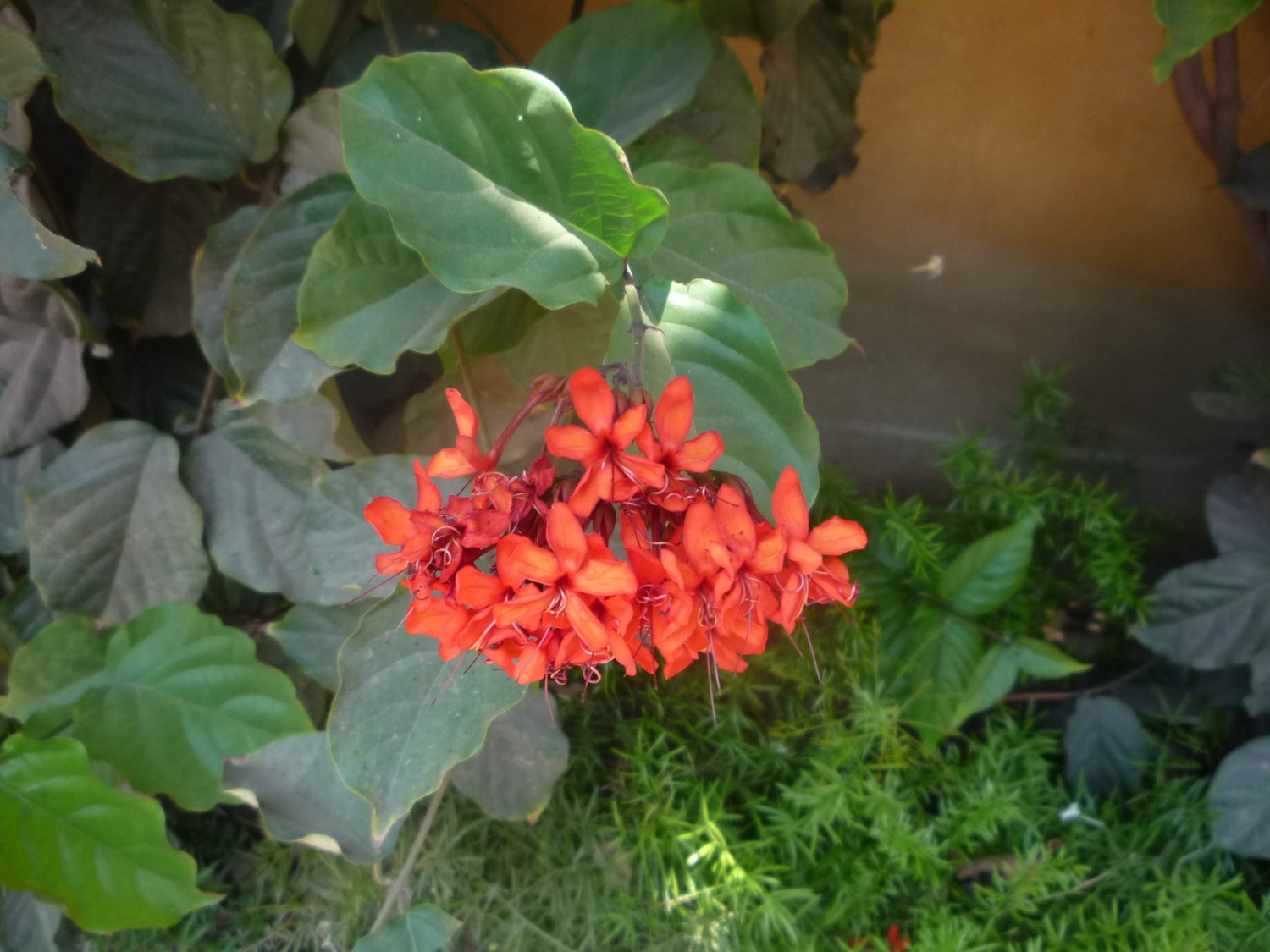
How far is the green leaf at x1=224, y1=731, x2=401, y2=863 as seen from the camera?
82cm

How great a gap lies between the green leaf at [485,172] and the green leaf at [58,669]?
0.60 metres

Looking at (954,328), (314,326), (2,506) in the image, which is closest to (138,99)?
(314,326)

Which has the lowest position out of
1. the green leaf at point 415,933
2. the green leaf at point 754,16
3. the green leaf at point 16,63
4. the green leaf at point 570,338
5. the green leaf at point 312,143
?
the green leaf at point 415,933

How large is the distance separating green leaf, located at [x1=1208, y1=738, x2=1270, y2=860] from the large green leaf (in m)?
Result: 0.99

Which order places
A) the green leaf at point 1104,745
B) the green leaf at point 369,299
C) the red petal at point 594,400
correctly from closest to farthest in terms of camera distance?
the red petal at point 594,400 → the green leaf at point 369,299 → the green leaf at point 1104,745

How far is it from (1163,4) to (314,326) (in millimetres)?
666

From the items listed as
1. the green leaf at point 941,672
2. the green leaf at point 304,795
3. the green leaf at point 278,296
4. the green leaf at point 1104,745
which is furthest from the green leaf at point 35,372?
the green leaf at point 1104,745

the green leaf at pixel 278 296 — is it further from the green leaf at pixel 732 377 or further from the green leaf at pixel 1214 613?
the green leaf at pixel 1214 613

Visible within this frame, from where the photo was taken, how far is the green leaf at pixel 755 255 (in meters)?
0.60

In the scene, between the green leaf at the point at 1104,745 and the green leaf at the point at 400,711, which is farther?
the green leaf at the point at 1104,745

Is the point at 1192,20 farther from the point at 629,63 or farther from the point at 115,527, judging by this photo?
the point at 115,527

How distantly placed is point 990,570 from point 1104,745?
322mm

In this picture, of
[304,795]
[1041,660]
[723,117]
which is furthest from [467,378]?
[1041,660]

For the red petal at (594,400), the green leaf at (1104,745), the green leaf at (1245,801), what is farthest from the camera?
the green leaf at (1104,745)
